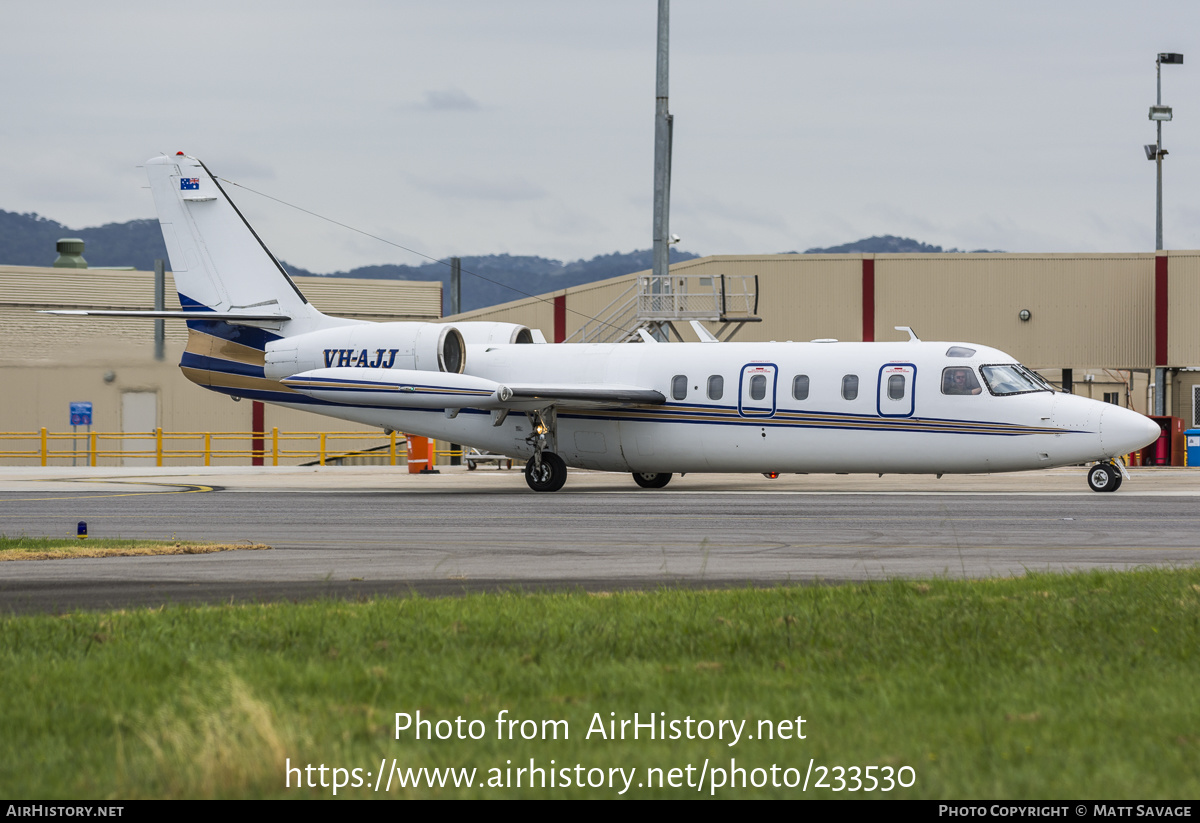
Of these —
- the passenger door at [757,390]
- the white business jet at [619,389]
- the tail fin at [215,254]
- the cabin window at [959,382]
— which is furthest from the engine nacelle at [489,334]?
the cabin window at [959,382]

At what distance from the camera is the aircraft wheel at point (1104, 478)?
25.5 metres

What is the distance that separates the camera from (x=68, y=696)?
676 centimetres

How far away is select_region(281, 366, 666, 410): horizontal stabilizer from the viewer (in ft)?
89.0

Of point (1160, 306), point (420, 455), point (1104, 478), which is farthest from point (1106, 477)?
point (1160, 306)

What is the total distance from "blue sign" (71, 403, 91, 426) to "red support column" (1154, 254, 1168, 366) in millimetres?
38534

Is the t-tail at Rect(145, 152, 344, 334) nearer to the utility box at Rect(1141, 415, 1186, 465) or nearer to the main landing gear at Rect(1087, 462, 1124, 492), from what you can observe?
the main landing gear at Rect(1087, 462, 1124, 492)

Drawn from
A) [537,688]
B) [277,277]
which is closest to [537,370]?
[277,277]

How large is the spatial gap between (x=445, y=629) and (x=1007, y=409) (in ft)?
59.6

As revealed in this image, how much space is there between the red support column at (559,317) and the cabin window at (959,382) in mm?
28853

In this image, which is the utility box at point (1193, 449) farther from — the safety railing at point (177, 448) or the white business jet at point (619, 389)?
the safety railing at point (177, 448)

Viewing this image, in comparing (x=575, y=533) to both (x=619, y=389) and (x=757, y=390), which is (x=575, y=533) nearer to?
(x=757, y=390)

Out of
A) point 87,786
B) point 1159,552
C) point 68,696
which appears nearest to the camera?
point 87,786

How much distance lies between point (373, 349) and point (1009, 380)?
13393mm

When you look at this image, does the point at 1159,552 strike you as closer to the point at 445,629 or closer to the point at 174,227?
the point at 445,629
